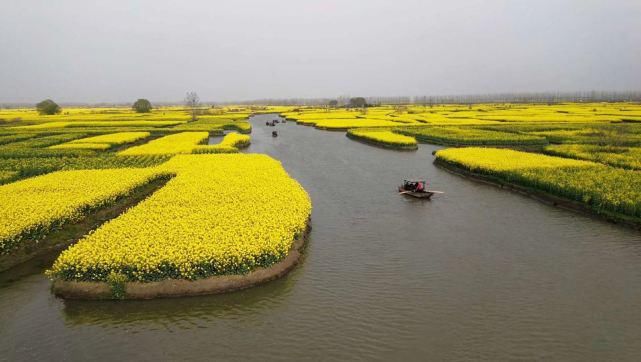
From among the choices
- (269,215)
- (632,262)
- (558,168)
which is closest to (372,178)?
(558,168)

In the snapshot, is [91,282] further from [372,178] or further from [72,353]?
[372,178]

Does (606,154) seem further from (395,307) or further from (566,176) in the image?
(395,307)

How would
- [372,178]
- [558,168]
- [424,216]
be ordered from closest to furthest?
[424,216] < [558,168] < [372,178]

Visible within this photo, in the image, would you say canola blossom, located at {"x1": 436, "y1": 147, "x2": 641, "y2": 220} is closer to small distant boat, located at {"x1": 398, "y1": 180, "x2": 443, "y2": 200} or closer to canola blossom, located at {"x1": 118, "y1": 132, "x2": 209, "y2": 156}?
small distant boat, located at {"x1": 398, "y1": 180, "x2": 443, "y2": 200}

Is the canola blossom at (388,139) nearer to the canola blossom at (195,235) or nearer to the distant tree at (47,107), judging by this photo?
the canola blossom at (195,235)

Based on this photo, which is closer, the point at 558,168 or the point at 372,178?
the point at 558,168

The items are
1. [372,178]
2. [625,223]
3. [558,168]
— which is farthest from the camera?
A: [372,178]
